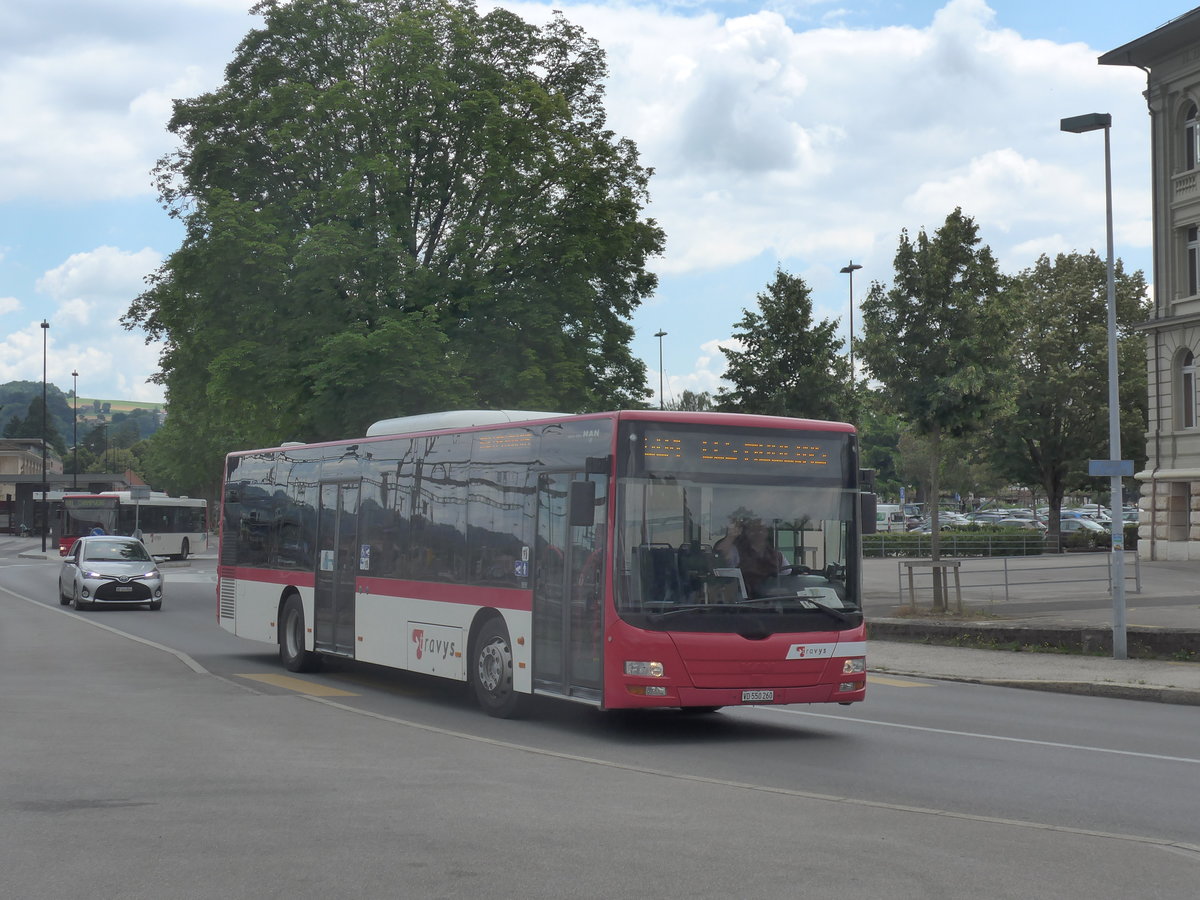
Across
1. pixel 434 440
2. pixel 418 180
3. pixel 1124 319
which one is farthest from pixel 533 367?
pixel 1124 319

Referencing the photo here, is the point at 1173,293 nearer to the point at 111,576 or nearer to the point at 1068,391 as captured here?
the point at 1068,391

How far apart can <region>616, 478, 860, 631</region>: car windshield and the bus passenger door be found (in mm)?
5867

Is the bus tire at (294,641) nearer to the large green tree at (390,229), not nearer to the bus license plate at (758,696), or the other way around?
the bus license plate at (758,696)

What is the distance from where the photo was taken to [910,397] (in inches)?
1017

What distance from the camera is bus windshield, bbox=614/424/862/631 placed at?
12023mm

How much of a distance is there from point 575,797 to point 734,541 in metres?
3.74

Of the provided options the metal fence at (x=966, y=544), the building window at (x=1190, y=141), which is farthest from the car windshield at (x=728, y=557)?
the metal fence at (x=966, y=544)

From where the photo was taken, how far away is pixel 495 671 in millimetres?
13773

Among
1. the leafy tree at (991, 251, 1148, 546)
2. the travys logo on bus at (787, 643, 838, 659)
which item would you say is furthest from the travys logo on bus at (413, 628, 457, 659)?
the leafy tree at (991, 251, 1148, 546)

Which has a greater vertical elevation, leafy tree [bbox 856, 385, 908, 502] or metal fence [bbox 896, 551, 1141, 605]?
leafy tree [bbox 856, 385, 908, 502]

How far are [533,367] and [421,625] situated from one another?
17.3 meters

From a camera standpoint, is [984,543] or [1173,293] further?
[984,543]

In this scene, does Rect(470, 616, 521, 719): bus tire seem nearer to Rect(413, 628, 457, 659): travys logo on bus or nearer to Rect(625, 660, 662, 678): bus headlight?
Rect(413, 628, 457, 659): travys logo on bus

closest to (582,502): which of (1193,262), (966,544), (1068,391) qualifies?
(1193,262)
